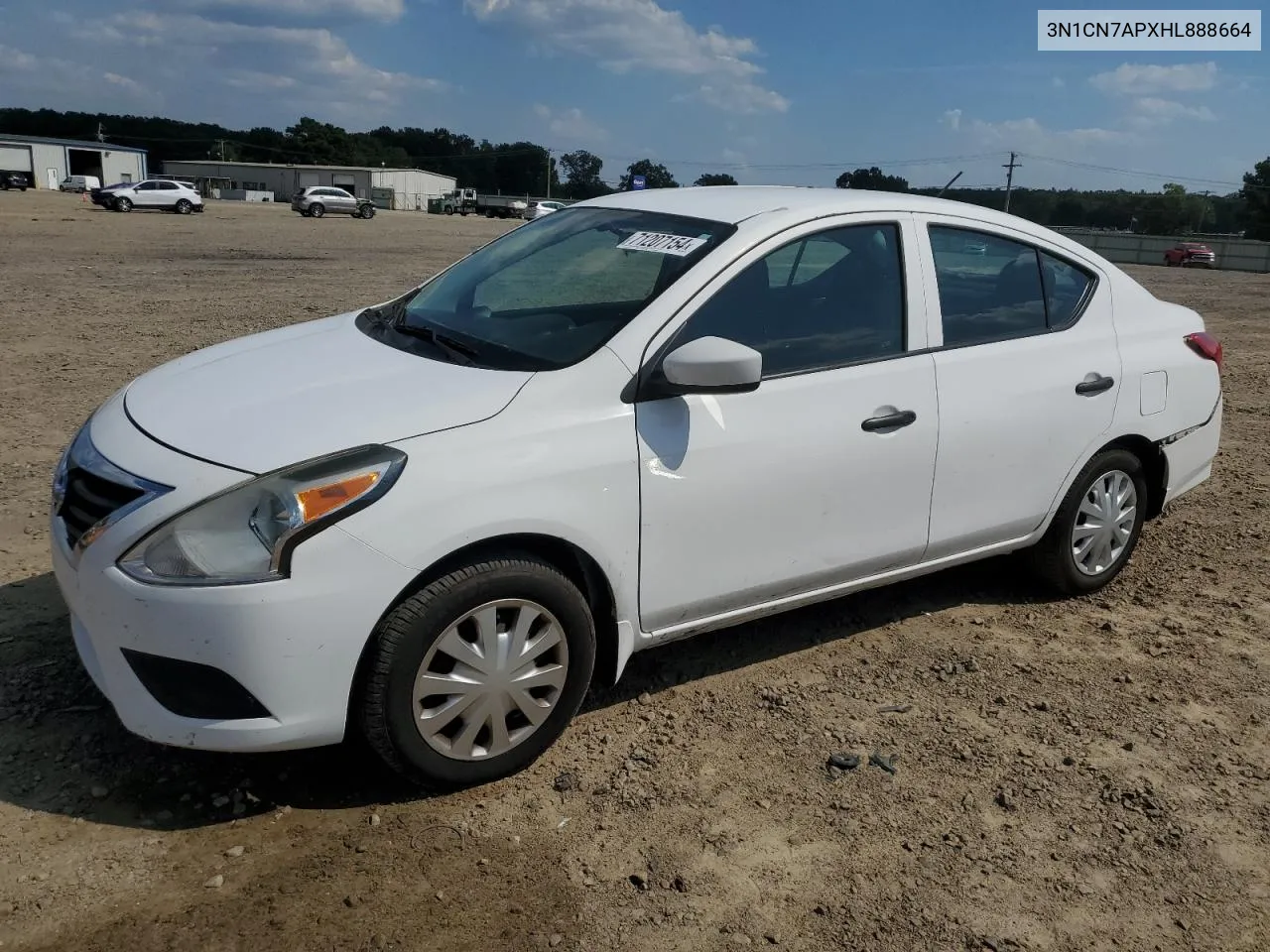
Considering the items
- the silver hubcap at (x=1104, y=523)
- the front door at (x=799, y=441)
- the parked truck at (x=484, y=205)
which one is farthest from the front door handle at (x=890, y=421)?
the parked truck at (x=484, y=205)

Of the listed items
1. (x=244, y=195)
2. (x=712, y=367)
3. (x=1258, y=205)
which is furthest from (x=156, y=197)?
(x=1258, y=205)

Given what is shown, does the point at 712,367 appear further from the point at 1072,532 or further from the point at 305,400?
the point at 1072,532

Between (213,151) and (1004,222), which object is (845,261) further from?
(213,151)

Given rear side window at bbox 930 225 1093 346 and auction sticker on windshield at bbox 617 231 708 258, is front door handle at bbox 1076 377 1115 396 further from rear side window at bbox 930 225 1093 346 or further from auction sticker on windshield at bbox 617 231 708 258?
auction sticker on windshield at bbox 617 231 708 258

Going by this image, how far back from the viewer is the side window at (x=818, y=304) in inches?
137

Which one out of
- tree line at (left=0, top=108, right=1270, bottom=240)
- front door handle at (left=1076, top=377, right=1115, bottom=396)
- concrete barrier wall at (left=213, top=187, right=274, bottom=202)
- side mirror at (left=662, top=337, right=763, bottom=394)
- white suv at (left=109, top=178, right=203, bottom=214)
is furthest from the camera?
tree line at (left=0, top=108, right=1270, bottom=240)

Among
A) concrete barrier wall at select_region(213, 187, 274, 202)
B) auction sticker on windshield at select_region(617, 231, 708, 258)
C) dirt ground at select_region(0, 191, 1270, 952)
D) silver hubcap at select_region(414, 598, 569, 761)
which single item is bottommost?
dirt ground at select_region(0, 191, 1270, 952)

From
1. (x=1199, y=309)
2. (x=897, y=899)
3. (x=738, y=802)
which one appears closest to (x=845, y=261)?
(x=738, y=802)

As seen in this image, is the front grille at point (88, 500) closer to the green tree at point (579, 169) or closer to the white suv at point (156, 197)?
the white suv at point (156, 197)

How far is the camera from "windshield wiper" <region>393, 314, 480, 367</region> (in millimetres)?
3365

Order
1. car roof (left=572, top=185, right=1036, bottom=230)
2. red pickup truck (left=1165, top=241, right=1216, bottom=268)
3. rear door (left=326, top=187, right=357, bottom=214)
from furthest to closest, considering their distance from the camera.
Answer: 1. rear door (left=326, top=187, right=357, bottom=214)
2. red pickup truck (left=1165, top=241, right=1216, bottom=268)
3. car roof (left=572, top=185, right=1036, bottom=230)

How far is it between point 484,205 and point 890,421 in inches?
2920

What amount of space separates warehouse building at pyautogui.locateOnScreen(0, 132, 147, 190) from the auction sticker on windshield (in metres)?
88.4

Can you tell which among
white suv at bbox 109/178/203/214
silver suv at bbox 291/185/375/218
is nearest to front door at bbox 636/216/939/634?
white suv at bbox 109/178/203/214
